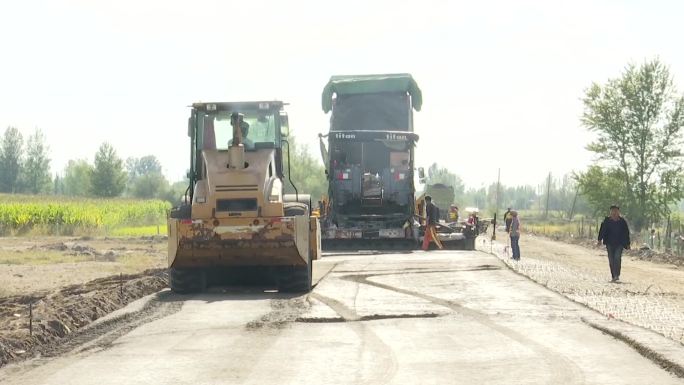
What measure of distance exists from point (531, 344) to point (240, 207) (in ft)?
21.7

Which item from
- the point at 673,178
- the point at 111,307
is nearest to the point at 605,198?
the point at 673,178

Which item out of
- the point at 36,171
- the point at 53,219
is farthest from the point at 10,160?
the point at 53,219

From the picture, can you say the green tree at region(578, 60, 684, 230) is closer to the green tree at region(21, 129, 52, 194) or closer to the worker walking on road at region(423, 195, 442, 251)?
the worker walking on road at region(423, 195, 442, 251)

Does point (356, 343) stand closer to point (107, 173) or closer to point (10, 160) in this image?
point (107, 173)

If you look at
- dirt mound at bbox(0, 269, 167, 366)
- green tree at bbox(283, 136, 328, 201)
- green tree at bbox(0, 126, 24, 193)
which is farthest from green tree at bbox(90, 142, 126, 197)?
dirt mound at bbox(0, 269, 167, 366)

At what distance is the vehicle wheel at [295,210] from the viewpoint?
51.2 feet

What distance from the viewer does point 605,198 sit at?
2146 inches

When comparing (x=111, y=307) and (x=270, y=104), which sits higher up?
(x=270, y=104)

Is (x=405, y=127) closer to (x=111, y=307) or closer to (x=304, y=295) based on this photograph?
(x=304, y=295)

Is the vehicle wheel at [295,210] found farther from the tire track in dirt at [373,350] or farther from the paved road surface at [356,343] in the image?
the tire track in dirt at [373,350]

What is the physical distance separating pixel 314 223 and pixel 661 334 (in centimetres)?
670

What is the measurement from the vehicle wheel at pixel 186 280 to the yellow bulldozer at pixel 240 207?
0.02 meters

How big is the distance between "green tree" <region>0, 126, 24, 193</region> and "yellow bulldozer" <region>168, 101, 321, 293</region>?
11253 cm

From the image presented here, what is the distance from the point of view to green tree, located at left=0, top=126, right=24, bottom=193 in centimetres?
12319
